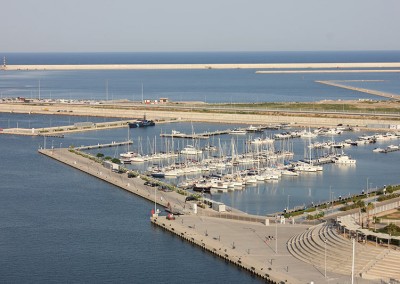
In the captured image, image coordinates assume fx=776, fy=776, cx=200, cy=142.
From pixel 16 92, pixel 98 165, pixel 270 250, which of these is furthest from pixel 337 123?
pixel 16 92

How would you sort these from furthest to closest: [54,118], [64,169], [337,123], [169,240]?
[54,118] < [337,123] < [64,169] < [169,240]

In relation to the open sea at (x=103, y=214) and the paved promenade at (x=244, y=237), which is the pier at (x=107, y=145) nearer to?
the open sea at (x=103, y=214)

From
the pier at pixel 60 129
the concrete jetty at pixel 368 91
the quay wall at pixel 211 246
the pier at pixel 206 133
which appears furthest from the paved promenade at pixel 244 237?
the concrete jetty at pixel 368 91

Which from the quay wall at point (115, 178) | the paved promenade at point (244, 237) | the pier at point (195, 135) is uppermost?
the pier at point (195, 135)

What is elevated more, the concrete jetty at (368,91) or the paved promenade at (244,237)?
the concrete jetty at (368,91)

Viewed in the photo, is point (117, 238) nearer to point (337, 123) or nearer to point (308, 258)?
point (308, 258)

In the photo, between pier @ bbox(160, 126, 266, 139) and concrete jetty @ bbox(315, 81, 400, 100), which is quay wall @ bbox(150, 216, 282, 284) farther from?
concrete jetty @ bbox(315, 81, 400, 100)

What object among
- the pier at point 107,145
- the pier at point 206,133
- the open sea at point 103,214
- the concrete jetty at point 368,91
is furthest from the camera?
the concrete jetty at point 368,91

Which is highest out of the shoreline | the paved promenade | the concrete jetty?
the concrete jetty

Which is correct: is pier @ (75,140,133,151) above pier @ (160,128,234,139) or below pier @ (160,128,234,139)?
below

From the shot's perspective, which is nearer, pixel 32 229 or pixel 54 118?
pixel 32 229

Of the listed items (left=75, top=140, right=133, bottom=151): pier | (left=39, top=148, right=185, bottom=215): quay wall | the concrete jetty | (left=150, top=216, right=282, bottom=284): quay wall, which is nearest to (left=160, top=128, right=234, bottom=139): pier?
(left=75, top=140, right=133, bottom=151): pier
